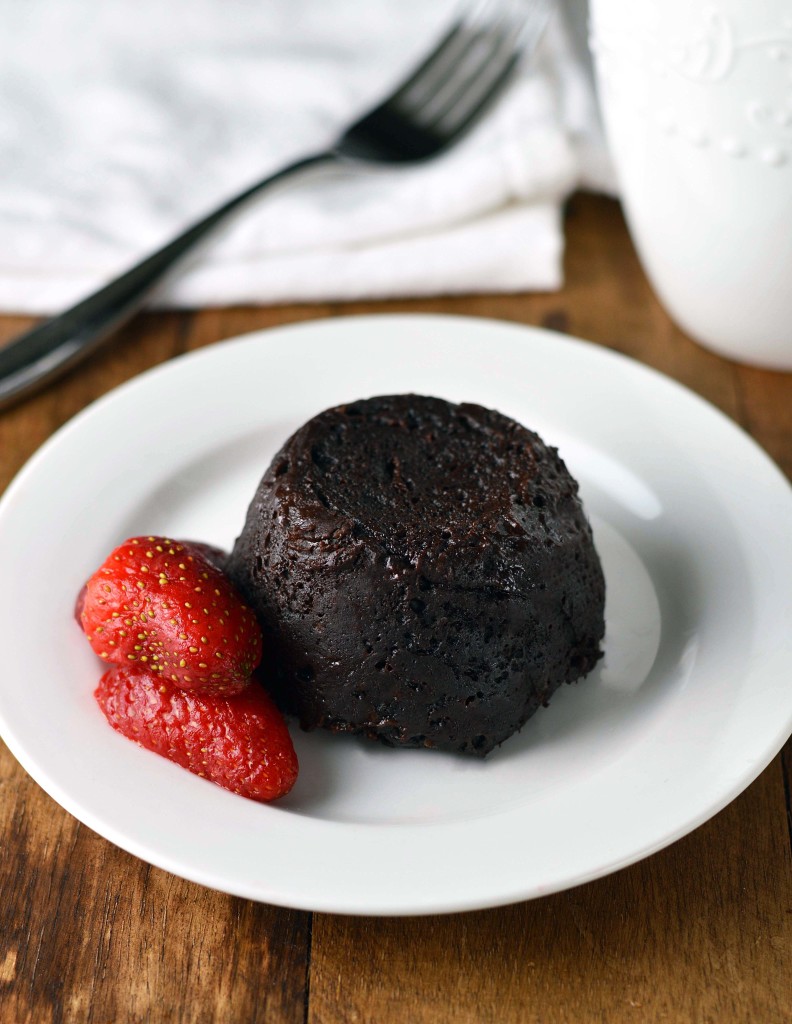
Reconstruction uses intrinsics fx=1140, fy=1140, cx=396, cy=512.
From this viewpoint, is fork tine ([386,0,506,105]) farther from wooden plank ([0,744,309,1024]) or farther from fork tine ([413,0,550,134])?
wooden plank ([0,744,309,1024])

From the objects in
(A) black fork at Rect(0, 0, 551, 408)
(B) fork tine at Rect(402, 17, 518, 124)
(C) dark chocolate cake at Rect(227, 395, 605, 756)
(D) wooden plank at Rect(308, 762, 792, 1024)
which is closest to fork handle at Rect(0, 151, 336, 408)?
(A) black fork at Rect(0, 0, 551, 408)

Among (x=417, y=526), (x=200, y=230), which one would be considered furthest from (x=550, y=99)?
(x=417, y=526)

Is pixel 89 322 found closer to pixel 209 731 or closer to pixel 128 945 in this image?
pixel 209 731

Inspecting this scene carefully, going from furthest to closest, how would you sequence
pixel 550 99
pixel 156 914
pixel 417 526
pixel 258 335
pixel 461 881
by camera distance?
pixel 550 99
pixel 258 335
pixel 417 526
pixel 156 914
pixel 461 881

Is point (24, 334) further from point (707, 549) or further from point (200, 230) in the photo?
point (707, 549)

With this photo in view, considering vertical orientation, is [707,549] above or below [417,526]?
below

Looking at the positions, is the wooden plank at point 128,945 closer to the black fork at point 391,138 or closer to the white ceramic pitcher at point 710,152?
the black fork at point 391,138

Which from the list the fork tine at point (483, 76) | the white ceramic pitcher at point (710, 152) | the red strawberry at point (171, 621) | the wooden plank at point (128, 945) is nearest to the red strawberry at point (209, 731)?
the red strawberry at point (171, 621)

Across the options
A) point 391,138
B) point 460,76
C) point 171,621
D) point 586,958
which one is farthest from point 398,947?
point 460,76

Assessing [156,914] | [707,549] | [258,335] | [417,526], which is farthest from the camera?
[258,335]
